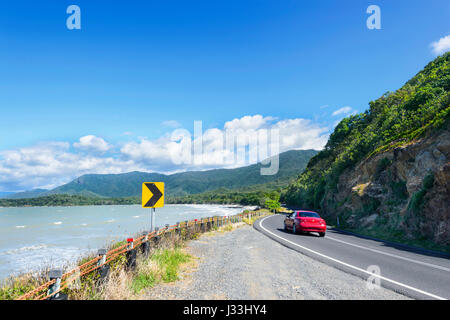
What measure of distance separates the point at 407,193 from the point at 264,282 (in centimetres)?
1732

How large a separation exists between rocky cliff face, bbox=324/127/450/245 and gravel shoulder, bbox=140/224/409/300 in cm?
887

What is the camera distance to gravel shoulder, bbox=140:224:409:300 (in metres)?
5.52

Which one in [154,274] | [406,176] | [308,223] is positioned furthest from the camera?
[406,176]

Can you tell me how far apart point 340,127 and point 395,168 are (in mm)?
42744

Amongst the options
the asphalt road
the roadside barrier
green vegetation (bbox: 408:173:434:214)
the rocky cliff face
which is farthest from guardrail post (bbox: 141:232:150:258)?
green vegetation (bbox: 408:173:434:214)

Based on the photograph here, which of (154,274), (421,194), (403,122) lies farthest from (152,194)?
(403,122)

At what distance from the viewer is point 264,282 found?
649 centimetres

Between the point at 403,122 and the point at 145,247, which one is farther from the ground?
the point at 403,122

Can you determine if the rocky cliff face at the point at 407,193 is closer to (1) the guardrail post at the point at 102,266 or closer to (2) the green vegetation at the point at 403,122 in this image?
(2) the green vegetation at the point at 403,122

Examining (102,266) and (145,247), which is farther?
(145,247)

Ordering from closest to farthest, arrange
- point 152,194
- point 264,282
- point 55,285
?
point 55,285 < point 264,282 < point 152,194

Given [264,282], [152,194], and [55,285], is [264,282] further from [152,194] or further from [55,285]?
[152,194]

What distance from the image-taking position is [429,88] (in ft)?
86.1
